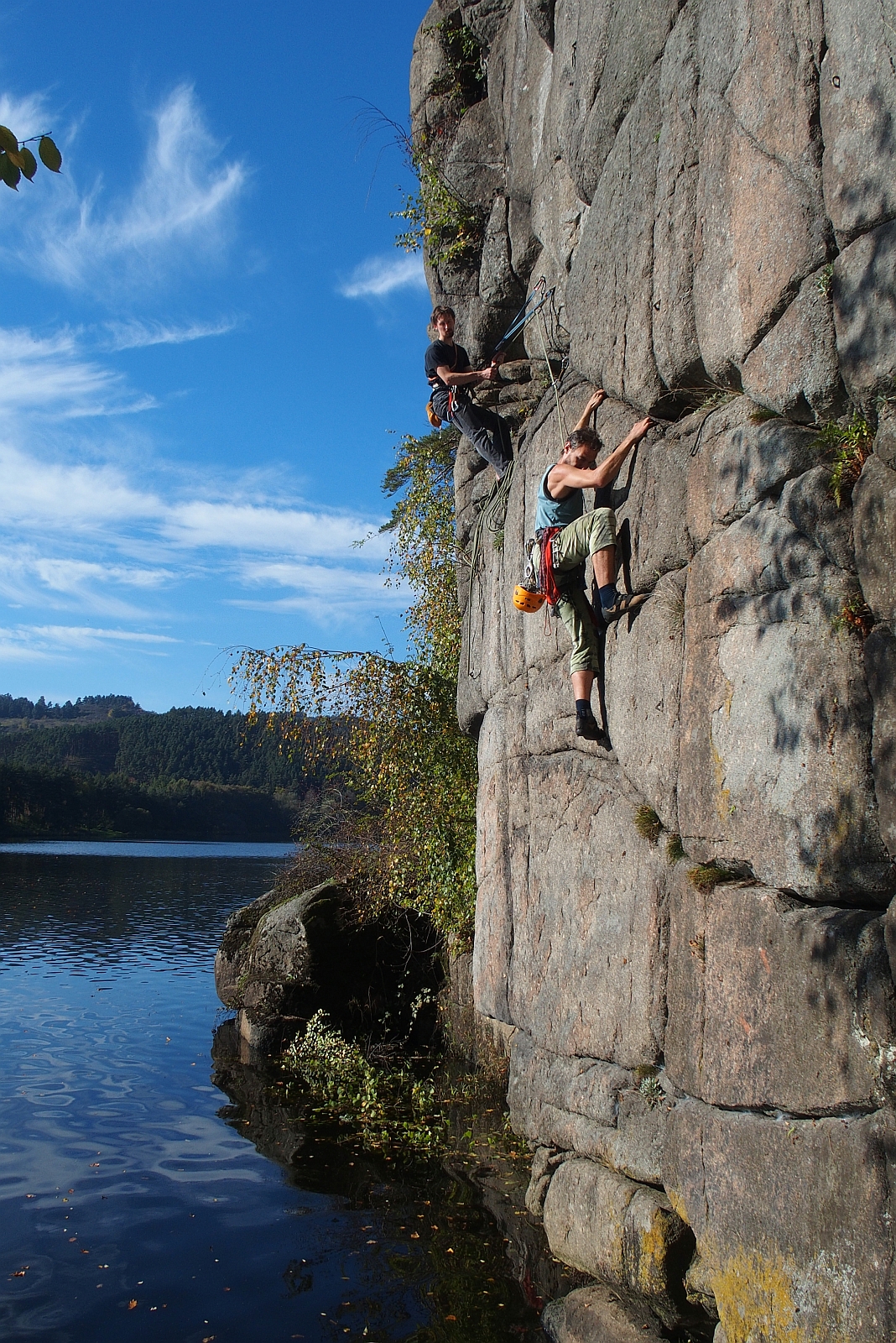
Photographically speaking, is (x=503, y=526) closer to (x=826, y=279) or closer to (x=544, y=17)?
(x=544, y=17)

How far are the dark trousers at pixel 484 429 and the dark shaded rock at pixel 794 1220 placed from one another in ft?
25.3

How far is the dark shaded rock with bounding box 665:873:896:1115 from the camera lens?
4785mm

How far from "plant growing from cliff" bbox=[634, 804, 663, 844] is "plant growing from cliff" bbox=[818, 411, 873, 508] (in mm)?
2843

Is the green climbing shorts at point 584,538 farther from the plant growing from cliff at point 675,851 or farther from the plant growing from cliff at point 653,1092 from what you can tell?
the plant growing from cliff at point 653,1092

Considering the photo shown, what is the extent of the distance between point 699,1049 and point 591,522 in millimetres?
4115

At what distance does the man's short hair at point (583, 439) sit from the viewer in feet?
27.3

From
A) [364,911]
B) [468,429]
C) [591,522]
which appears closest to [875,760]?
[591,522]

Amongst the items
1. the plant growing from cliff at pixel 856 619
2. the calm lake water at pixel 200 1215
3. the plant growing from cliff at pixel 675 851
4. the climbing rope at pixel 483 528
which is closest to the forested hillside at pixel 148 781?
the calm lake water at pixel 200 1215

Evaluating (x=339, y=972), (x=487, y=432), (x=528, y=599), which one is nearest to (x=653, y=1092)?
(x=528, y=599)

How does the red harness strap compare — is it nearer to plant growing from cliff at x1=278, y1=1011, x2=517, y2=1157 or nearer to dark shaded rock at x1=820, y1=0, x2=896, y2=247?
dark shaded rock at x1=820, y1=0, x2=896, y2=247

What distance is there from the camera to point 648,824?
283 inches

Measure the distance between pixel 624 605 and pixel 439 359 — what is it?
525 centimetres

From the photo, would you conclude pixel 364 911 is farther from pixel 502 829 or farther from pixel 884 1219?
pixel 884 1219

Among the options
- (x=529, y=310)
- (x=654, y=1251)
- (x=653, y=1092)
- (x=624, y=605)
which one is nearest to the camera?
(x=654, y=1251)
